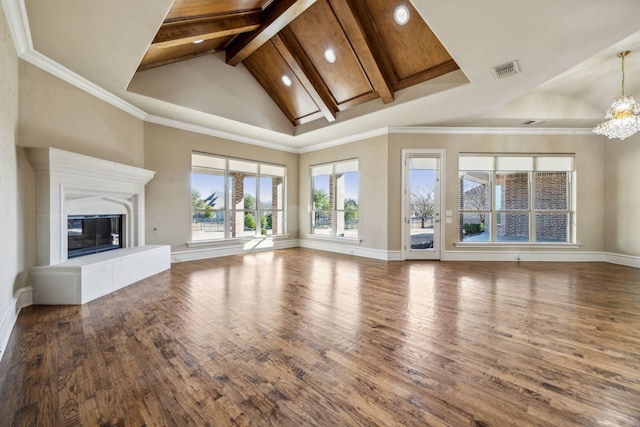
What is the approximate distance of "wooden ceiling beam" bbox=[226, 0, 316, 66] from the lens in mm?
3767

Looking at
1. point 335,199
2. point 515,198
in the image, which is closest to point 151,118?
point 335,199

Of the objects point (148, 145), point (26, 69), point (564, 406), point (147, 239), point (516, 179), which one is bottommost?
point (564, 406)

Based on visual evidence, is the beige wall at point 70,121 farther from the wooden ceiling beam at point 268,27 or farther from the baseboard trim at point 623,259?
the baseboard trim at point 623,259

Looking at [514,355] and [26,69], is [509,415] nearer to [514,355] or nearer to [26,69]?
[514,355]

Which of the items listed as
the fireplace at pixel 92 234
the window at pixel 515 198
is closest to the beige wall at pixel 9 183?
the fireplace at pixel 92 234

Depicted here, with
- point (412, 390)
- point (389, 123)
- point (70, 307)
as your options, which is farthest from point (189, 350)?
point (389, 123)

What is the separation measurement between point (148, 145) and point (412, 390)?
19.3 ft

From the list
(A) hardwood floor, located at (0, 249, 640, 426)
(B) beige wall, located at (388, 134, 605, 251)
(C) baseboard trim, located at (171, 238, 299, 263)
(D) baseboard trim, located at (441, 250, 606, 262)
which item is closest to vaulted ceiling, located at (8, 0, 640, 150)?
(B) beige wall, located at (388, 134, 605, 251)

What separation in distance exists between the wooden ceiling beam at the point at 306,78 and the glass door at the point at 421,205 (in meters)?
2.02

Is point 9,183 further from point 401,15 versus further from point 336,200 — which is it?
point 336,200

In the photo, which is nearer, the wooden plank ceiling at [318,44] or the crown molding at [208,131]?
the wooden plank ceiling at [318,44]

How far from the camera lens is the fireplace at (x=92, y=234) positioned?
379cm

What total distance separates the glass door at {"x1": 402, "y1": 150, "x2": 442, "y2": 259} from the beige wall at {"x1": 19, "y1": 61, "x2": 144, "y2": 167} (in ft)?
18.5

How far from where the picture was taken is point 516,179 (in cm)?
613
